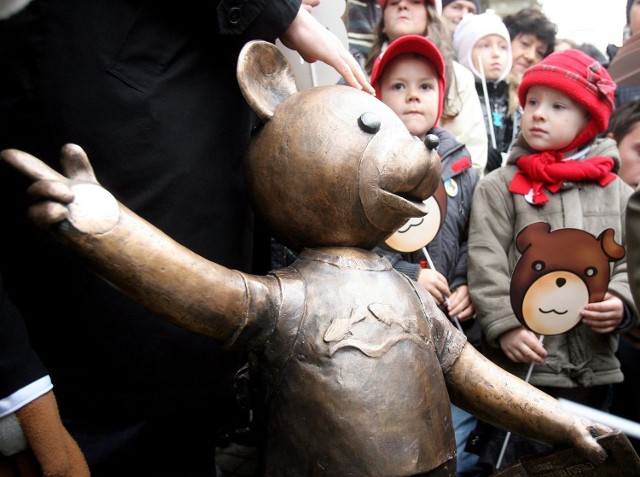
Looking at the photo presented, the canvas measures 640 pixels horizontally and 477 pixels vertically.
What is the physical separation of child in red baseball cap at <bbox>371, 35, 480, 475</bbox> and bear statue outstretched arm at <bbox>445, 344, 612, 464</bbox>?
2.47 feet

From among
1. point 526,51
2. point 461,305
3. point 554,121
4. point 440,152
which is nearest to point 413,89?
point 440,152

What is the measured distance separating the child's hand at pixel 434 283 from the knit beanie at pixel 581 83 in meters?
0.75

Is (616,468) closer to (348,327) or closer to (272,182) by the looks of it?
(348,327)

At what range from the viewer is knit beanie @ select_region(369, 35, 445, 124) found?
2.22m

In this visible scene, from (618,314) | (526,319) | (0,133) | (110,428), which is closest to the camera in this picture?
(0,133)

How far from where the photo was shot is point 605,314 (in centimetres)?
204

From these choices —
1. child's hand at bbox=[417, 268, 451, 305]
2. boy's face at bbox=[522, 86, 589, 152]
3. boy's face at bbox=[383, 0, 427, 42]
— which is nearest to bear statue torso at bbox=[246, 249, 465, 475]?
child's hand at bbox=[417, 268, 451, 305]

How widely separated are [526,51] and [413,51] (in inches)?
67.5

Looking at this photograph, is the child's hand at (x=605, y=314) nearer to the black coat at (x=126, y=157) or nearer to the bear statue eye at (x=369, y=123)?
the bear statue eye at (x=369, y=123)

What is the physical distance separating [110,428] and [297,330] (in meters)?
0.47

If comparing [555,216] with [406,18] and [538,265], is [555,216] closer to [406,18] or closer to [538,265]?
[538,265]

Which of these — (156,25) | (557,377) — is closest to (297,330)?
(156,25)

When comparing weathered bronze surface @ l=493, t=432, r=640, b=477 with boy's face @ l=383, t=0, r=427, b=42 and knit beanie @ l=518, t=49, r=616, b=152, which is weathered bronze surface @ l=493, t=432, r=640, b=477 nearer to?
knit beanie @ l=518, t=49, r=616, b=152

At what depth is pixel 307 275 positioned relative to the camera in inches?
50.9
